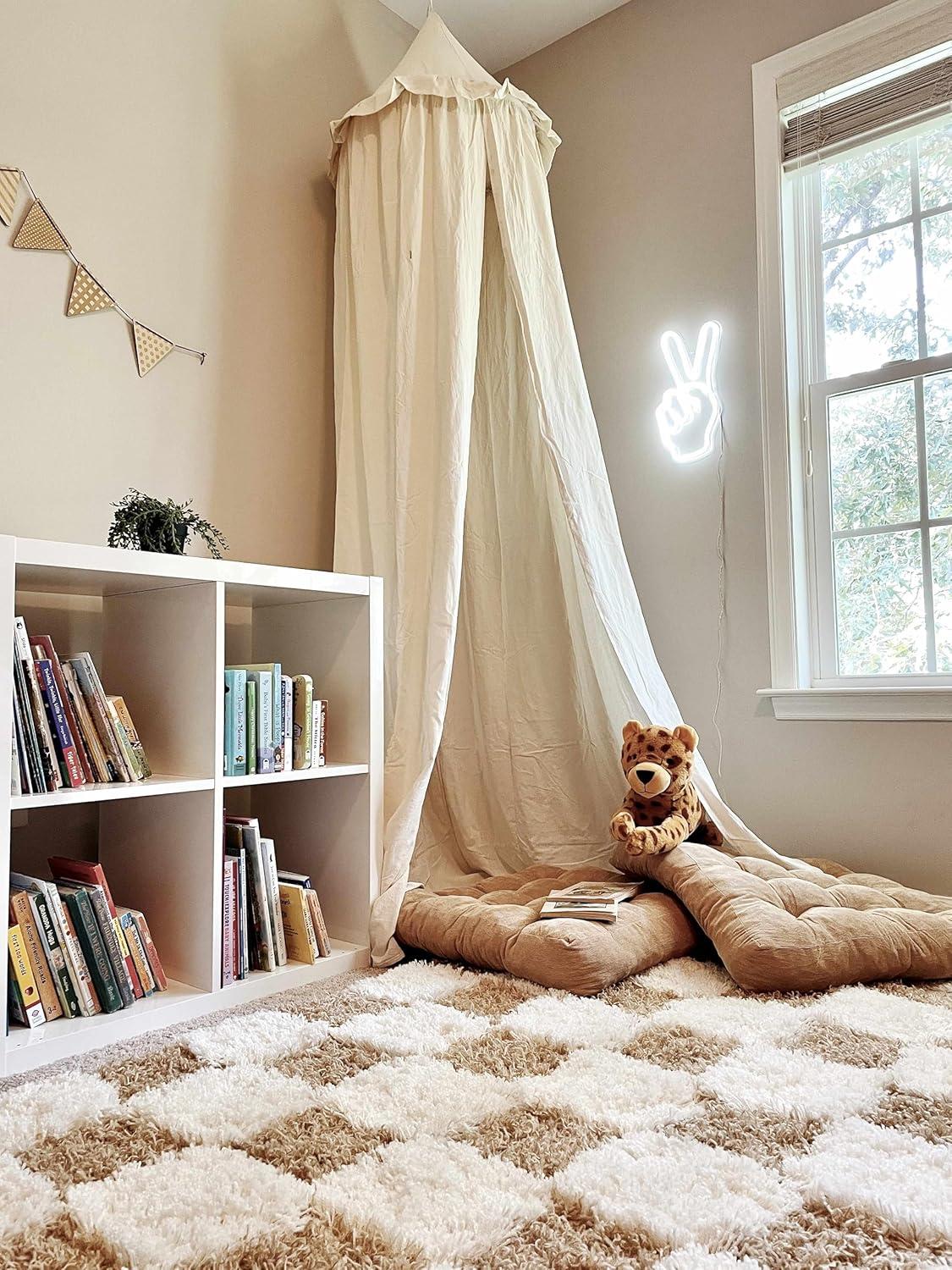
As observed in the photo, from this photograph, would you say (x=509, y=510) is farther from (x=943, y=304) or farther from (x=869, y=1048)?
(x=869, y=1048)

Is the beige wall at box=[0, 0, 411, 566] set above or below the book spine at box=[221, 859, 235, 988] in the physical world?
above

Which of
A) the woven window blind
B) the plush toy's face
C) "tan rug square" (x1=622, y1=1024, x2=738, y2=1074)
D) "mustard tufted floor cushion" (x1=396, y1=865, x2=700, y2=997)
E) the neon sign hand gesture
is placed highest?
the woven window blind

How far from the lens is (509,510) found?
2514mm

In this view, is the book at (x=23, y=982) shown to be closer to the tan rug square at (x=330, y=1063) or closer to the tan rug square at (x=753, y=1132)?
the tan rug square at (x=330, y=1063)

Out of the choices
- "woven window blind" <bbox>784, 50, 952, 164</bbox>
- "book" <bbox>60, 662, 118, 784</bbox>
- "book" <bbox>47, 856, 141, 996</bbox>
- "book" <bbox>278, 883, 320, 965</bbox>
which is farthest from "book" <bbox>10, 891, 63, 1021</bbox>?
"woven window blind" <bbox>784, 50, 952, 164</bbox>

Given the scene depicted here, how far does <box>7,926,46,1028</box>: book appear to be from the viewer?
141 centimetres

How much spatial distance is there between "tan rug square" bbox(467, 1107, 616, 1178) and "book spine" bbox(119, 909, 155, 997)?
705mm

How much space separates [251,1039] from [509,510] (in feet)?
4.91

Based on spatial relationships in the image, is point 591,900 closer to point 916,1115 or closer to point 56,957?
point 916,1115

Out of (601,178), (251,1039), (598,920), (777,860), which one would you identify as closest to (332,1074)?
(251,1039)

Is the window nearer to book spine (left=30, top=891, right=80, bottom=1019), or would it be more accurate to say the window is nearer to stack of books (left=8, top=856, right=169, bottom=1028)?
stack of books (left=8, top=856, right=169, bottom=1028)

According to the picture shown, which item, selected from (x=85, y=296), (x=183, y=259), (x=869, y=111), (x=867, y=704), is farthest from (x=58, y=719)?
(x=869, y=111)

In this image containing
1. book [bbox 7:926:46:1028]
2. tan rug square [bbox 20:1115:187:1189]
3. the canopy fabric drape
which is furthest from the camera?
the canopy fabric drape

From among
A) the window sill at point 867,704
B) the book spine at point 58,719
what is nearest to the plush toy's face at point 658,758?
the window sill at point 867,704
